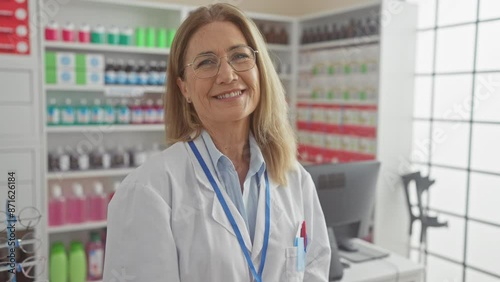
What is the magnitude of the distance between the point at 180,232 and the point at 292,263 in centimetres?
35

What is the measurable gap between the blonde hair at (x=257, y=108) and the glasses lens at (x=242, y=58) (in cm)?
3

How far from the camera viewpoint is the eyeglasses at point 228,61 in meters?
1.22

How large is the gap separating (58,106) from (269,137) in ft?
8.83

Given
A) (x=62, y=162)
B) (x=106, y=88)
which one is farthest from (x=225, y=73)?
(x=62, y=162)

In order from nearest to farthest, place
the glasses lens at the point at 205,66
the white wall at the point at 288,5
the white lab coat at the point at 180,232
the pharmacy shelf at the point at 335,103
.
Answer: the white lab coat at the point at 180,232 < the glasses lens at the point at 205,66 < the pharmacy shelf at the point at 335,103 < the white wall at the point at 288,5

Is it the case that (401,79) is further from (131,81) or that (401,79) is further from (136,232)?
(136,232)

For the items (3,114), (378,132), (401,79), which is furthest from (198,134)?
(401,79)

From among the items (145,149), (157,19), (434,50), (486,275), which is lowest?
(486,275)

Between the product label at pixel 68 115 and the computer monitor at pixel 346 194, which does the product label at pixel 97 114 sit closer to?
the product label at pixel 68 115

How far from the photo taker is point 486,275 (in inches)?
138

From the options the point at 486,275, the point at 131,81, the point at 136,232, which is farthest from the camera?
the point at 131,81

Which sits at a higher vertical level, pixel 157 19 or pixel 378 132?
pixel 157 19

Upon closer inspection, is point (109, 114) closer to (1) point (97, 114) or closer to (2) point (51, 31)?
(1) point (97, 114)

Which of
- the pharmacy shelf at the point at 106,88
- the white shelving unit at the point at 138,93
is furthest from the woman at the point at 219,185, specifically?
the white shelving unit at the point at 138,93
